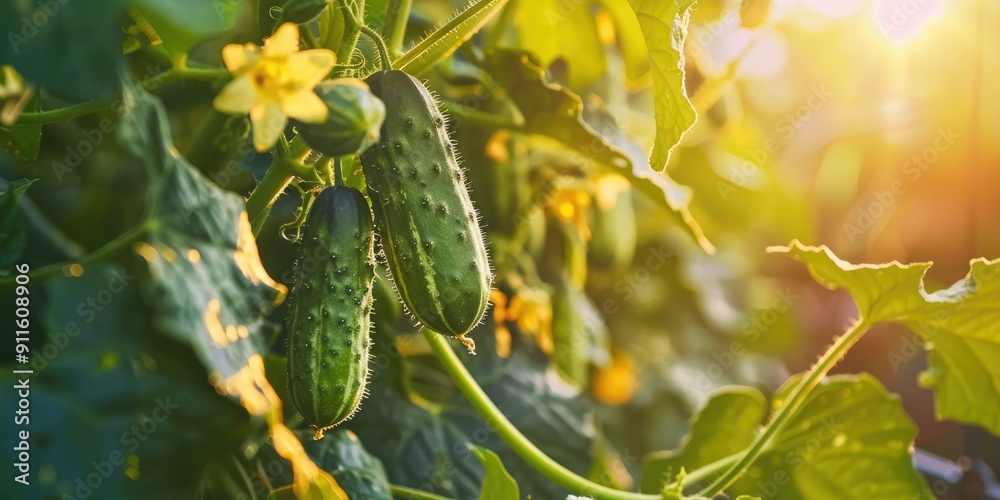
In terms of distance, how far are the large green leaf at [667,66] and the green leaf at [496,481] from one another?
369 millimetres

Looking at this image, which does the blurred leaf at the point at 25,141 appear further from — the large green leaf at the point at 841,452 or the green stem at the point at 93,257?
the large green leaf at the point at 841,452

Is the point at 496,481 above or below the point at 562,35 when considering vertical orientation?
below

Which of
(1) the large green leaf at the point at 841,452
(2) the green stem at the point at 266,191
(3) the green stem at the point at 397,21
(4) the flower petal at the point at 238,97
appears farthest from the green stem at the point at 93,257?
(1) the large green leaf at the point at 841,452

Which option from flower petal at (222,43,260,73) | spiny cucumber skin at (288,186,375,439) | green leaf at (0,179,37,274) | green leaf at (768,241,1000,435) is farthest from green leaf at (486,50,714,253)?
green leaf at (0,179,37,274)

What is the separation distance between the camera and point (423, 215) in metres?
0.88

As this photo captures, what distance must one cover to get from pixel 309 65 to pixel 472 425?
2.41ft

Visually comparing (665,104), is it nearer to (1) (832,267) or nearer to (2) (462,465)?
(1) (832,267)

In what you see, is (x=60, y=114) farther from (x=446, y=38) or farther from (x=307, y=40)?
(x=446, y=38)

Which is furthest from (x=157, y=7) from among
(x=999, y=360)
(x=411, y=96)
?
(x=999, y=360)

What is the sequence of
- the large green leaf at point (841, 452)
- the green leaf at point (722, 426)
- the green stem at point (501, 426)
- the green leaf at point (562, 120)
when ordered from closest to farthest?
1. the green stem at point (501, 426)
2. the green leaf at point (562, 120)
3. the large green leaf at point (841, 452)
4. the green leaf at point (722, 426)

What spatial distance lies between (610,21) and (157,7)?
0.93 metres

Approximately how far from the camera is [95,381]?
3.39 feet

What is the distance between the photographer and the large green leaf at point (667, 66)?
2.81 ft

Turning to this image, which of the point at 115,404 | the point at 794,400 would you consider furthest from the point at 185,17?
the point at 794,400
